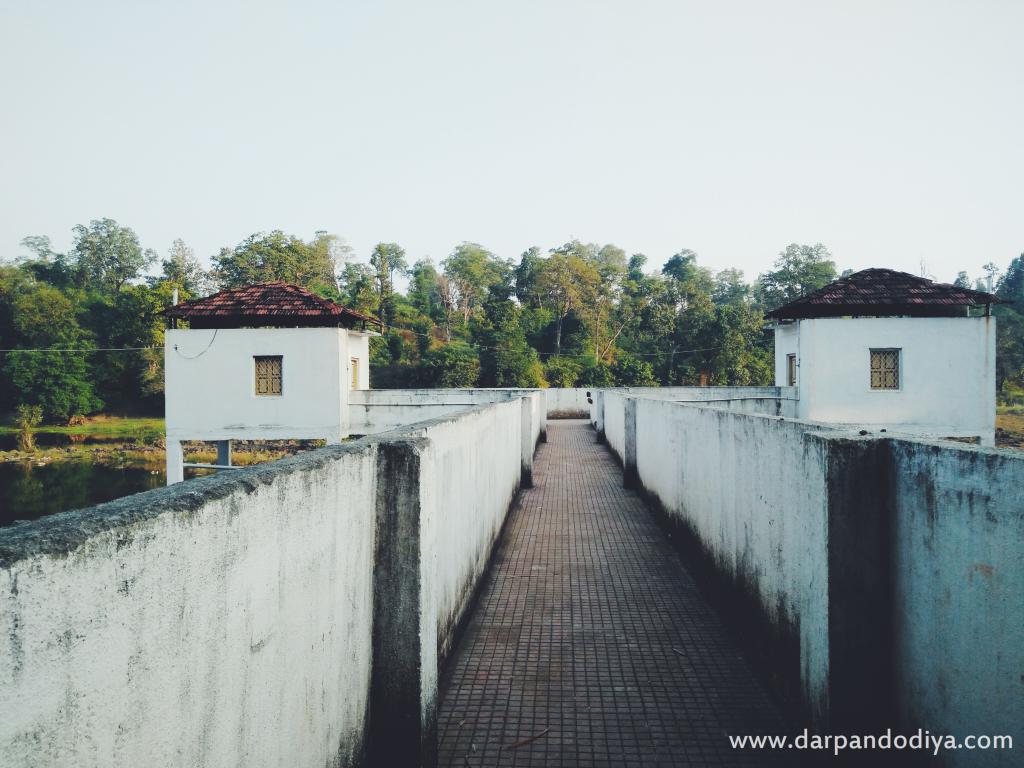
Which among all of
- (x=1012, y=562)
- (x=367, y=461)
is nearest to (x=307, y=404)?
(x=367, y=461)

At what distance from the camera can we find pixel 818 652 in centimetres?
335

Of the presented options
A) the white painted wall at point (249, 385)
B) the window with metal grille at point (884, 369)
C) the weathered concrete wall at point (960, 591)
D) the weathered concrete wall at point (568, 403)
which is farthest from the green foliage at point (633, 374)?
the weathered concrete wall at point (960, 591)

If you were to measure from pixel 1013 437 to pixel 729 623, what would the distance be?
3978cm

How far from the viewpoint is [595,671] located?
14.5 feet

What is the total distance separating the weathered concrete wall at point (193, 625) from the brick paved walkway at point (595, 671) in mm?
1198

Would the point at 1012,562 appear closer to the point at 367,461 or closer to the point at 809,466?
the point at 809,466

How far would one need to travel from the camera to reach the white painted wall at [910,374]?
17.6m

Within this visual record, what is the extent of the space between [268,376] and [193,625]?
721 inches

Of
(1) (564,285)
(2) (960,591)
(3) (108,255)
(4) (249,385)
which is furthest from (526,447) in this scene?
(3) (108,255)

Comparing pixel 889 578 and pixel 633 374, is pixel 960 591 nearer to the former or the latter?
pixel 889 578

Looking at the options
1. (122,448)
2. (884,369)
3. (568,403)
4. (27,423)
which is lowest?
(122,448)

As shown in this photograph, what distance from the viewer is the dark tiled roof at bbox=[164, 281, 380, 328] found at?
19.6 meters

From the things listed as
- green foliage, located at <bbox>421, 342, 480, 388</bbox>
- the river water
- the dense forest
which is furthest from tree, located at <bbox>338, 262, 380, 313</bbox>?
the river water

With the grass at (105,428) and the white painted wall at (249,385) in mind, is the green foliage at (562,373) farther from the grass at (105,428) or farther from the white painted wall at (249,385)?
the grass at (105,428)
